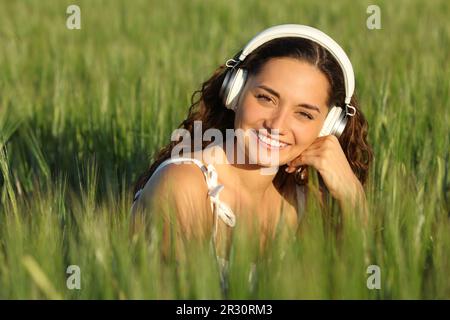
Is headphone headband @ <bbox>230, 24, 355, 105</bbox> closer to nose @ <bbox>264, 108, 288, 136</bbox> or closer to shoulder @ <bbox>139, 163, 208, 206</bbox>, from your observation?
nose @ <bbox>264, 108, 288, 136</bbox>

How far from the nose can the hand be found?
204mm

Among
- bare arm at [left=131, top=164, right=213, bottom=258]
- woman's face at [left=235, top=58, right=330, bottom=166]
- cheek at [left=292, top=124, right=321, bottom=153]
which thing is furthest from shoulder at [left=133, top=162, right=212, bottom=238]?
cheek at [left=292, top=124, right=321, bottom=153]

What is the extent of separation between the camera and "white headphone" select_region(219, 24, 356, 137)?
2262 mm

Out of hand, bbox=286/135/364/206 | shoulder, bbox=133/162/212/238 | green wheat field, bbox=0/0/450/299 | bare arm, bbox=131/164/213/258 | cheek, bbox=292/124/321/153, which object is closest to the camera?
green wheat field, bbox=0/0/450/299

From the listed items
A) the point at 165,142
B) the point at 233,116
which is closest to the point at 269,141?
the point at 233,116

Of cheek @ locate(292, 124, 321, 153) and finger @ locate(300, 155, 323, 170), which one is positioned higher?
cheek @ locate(292, 124, 321, 153)

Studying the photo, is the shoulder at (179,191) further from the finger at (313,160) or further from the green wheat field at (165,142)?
the finger at (313,160)

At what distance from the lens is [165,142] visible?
316 centimetres

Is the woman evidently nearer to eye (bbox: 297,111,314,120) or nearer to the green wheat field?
eye (bbox: 297,111,314,120)

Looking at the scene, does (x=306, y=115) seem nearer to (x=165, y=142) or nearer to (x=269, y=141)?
(x=269, y=141)

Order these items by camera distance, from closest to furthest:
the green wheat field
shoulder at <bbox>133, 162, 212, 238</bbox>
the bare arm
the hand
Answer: the green wheat field
the bare arm
shoulder at <bbox>133, 162, 212, 238</bbox>
the hand

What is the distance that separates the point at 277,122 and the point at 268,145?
63 millimetres

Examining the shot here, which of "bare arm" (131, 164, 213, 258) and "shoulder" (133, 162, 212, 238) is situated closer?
"bare arm" (131, 164, 213, 258)

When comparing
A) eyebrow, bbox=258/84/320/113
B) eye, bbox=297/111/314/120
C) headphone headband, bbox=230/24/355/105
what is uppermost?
headphone headband, bbox=230/24/355/105
